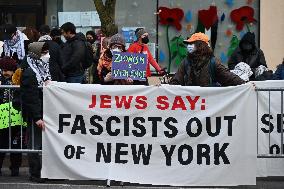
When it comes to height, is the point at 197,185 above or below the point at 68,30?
below

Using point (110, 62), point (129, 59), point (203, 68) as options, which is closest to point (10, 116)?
point (110, 62)

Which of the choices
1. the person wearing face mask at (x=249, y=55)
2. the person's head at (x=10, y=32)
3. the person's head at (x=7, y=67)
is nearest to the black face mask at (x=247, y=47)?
the person wearing face mask at (x=249, y=55)

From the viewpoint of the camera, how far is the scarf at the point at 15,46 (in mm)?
12711

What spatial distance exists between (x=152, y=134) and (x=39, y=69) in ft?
6.21

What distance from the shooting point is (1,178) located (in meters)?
10.3

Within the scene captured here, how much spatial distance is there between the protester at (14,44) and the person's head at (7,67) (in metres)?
1.97

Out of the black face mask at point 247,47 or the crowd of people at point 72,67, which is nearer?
the crowd of people at point 72,67

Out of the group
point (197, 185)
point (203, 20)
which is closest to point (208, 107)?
point (197, 185)

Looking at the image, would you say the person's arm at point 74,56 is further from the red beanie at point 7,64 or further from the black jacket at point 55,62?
the red beanie at point 7,64

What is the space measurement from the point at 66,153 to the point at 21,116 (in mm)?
944

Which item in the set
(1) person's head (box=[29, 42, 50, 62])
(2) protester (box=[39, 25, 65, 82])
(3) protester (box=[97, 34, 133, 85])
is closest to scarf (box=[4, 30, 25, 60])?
(2) protester (box=[39, 25, 65, 82])

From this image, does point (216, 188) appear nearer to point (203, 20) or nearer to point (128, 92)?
point (128, 92)

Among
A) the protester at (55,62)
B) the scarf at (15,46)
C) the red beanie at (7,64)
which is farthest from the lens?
the scarf at (15,46)

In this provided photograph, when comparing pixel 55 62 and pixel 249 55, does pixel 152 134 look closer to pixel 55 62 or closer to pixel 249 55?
pixel 55 62
